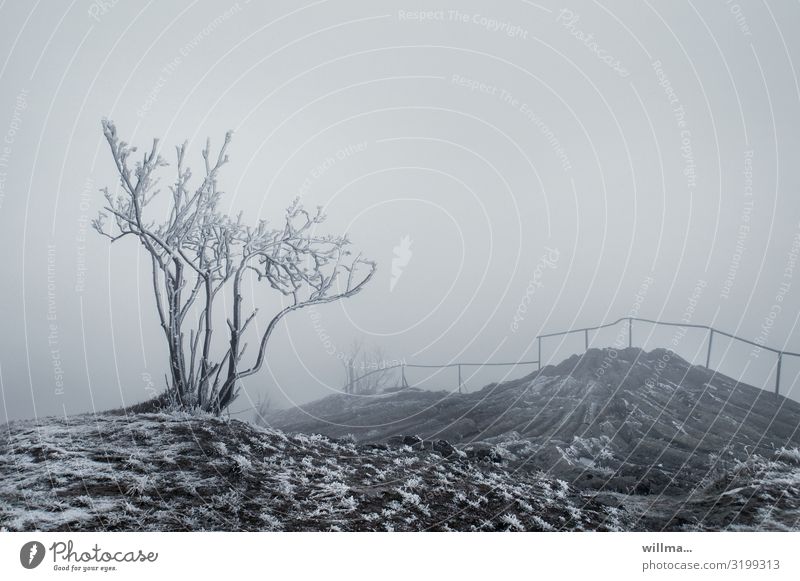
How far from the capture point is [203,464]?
28.6 feet

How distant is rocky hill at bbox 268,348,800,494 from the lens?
11.5 m

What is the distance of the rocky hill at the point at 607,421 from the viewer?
452 inches

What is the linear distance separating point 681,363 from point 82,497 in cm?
1357

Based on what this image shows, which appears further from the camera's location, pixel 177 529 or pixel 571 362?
pixel 571 362
